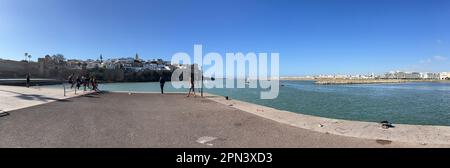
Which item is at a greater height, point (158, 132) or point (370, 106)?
point (158, 132)

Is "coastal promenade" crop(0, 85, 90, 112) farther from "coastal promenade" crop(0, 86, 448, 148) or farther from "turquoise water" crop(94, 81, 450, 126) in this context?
"turquoise water" crop(94, 81, 450, 126)

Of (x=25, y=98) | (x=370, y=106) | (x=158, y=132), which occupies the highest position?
(x=25, y=98)

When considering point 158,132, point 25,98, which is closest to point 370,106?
point 158,132

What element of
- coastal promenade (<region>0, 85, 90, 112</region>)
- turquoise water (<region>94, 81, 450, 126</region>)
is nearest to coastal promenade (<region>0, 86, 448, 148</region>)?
coastal promenade (<region>0, 85, 90, 112</region>)

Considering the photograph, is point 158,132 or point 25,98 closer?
point 158,132

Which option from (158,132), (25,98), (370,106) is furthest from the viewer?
(370,106)

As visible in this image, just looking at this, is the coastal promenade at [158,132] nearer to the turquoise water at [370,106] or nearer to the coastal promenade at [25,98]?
the coastal promenade at [25,98]

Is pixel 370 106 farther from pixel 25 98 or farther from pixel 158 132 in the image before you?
pixel 25 98

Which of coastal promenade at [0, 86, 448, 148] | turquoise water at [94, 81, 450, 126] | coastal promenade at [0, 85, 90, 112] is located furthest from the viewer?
turquoise water at [94, 81, 450, 126]

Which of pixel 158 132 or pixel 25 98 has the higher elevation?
pixel 25 98

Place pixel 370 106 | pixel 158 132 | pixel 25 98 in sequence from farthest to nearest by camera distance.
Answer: pixel 370 106, pixel 25 98, pixel 158 132

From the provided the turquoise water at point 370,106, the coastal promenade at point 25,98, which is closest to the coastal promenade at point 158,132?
the coastal promenade at point 25,98
